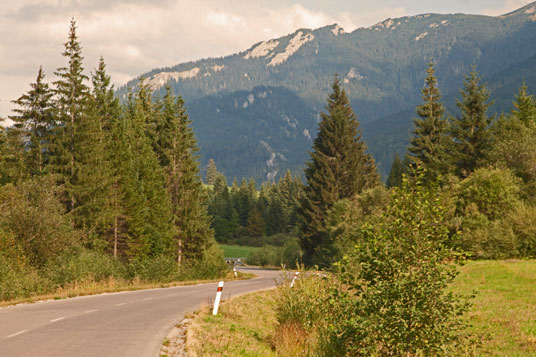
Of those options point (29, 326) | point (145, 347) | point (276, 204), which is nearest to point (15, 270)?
point (29, 326)

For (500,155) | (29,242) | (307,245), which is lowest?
(307,245)

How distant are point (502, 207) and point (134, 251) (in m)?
27.1

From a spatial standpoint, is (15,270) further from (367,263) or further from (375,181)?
(375,181)

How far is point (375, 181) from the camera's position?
7050 cm

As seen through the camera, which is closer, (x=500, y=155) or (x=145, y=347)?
(x=145, y=347)

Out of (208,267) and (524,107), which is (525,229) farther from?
(524,107)

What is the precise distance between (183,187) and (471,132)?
26.9 metres

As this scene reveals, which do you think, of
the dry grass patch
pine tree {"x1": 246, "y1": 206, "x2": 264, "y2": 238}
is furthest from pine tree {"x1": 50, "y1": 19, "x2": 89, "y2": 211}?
pine tree {"x1": 246, "y1": 206, "x2": 264, "y2": 238}

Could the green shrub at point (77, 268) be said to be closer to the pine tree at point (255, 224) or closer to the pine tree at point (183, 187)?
the pine tree at point (183, 187)

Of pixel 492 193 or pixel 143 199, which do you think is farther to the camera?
pixel 143 199

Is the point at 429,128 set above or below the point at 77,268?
above

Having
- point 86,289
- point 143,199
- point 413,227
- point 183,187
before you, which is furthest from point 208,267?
point 413,227

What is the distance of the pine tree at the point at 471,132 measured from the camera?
49062 mm

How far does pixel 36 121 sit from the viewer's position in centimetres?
3512
